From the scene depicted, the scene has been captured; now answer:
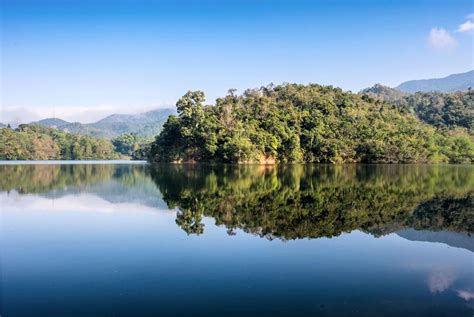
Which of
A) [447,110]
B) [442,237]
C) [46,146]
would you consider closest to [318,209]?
[442,237]

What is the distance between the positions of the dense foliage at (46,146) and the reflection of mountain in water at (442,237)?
365ft

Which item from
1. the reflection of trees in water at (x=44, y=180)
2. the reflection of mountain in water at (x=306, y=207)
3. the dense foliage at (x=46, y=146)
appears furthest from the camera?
the dense foliage at (x=46, y=146)

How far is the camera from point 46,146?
117 meters

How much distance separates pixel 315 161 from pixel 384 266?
6929cm

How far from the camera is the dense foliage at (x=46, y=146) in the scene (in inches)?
4198

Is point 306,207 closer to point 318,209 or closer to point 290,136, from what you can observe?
point 318,209

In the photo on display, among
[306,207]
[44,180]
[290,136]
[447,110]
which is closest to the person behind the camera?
[306,207]

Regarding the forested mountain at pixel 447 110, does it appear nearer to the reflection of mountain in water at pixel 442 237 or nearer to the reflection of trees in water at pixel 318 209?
the reflection of trees in water at pixel 318 209

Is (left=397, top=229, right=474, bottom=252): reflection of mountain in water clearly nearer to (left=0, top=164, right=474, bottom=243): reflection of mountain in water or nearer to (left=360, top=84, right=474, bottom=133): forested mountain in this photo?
(left=0, top=164, right=474, bottom=243): reflection of mountain in water

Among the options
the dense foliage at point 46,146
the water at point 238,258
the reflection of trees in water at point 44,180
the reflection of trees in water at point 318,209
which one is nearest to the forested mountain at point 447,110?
the dense foliage at point 46,146

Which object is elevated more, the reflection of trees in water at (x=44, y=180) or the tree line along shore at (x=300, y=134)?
the tree line along shore at (x=300, y=134)

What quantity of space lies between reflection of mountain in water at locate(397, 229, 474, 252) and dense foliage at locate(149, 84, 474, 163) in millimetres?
54618

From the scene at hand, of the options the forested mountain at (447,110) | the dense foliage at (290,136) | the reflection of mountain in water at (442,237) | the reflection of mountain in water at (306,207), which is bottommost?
the reflection of mountain in water at (442,237)

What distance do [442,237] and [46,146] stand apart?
12134cm
